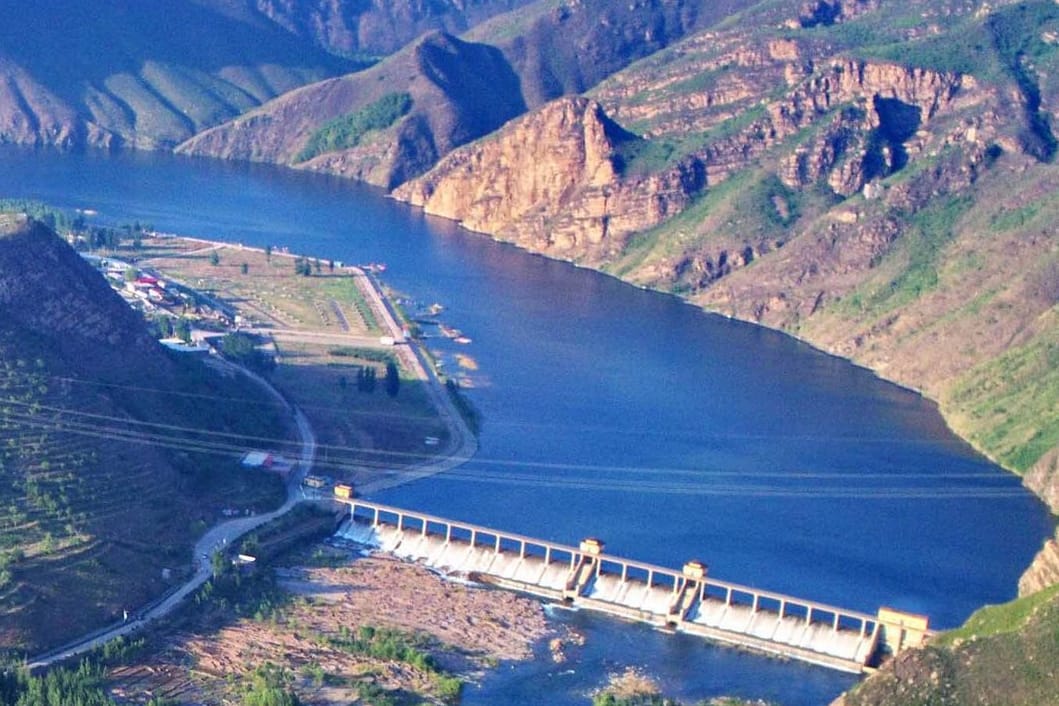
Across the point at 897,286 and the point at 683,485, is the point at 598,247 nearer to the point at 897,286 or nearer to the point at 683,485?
the point at 897,286

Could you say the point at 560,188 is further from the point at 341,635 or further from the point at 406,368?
the point at 341,635

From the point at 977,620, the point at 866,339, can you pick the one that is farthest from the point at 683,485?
the point at 866,339

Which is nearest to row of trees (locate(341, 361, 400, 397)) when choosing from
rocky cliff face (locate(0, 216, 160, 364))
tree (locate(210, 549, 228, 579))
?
rocky cliff face (locate(0, 216, 160, 364))

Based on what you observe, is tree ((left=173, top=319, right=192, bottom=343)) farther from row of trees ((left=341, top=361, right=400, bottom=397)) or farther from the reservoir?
the reservoir

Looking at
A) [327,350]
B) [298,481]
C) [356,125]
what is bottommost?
[298,481]

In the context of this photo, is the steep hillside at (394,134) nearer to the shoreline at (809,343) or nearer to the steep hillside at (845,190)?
the steep hillside at (845,190)

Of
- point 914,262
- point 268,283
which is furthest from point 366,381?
point 914,262
